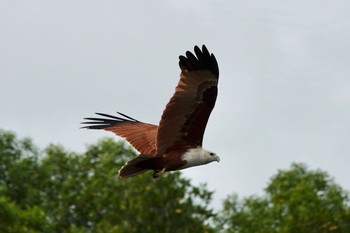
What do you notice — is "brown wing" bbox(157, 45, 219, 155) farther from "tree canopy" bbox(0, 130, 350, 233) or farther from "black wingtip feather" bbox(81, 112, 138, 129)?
"tree canopy" bbox(0, 130, 350, 233)

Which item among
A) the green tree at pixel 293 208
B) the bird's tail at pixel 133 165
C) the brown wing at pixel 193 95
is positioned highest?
the green tree at pixel 293 208

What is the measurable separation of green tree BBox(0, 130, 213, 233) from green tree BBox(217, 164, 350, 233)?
2523 mm

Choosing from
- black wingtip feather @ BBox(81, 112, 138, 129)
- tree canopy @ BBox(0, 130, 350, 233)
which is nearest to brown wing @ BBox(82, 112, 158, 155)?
black wingtip feather @ BBox(81, 112, 138, 129)

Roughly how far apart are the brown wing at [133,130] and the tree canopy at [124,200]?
13.7m

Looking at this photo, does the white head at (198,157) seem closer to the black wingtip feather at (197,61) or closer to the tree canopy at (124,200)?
the black wingtip feather at (197,61)

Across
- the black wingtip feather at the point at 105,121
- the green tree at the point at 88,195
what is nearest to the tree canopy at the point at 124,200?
the green tree at the point at 88,195

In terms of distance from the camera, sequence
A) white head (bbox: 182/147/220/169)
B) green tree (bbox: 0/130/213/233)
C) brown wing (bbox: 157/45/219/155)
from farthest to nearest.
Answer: green tree (bbox: 0/130/213/233), white head (bbox: 182/147/220/169), brown wing (bbox: 157/45/219/155)

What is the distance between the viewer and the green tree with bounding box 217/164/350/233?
42.8m

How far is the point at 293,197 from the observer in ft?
145

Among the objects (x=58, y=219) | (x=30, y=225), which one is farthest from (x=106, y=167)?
(x=30, y=225)

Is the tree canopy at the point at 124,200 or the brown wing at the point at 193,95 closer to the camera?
the brown wing at the point at 193,95

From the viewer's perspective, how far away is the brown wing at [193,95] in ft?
73.2

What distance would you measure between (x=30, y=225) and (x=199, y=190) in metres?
4.00

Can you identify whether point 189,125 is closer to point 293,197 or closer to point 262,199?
point 293,197
